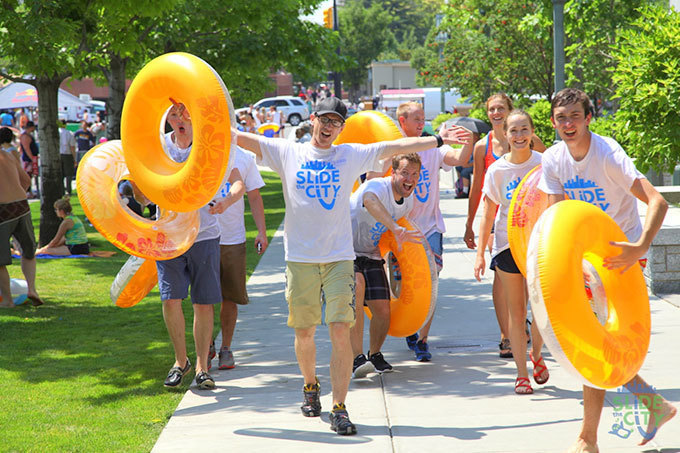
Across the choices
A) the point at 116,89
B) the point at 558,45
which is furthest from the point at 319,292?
the point at 116,89

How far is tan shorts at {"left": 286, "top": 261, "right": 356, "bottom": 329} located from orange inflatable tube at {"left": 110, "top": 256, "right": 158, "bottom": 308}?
5.28ft

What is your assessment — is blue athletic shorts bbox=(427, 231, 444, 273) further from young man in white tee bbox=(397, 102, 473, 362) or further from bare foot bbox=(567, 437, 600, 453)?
bare foot bbox=(567, 437, 600, 453)

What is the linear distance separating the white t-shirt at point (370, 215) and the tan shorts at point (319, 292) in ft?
3.48

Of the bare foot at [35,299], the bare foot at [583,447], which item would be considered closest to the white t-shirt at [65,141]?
the bare foot at [35,299]

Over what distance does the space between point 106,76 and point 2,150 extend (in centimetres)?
889

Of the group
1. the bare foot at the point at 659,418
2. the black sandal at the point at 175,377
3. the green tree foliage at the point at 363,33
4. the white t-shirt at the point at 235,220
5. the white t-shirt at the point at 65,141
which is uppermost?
the green tree foliage at the point at 363,33

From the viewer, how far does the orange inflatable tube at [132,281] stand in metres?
6.69

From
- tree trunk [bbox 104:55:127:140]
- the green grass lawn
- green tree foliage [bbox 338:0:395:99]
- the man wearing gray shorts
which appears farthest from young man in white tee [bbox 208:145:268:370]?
green tree foliage [bbox 338:0:395:99]

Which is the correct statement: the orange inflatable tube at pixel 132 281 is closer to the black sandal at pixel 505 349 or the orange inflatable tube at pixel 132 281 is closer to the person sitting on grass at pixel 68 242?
the black sandal at pixel 505 349

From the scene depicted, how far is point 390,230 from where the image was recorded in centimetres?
638

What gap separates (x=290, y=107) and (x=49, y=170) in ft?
151

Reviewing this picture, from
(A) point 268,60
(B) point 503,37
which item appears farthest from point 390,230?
(B) point 503,37

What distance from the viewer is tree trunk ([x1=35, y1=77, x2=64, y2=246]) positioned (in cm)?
1405

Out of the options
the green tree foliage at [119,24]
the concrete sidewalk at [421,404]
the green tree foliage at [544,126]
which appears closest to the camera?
the concrete sidewalk at [421,404]
